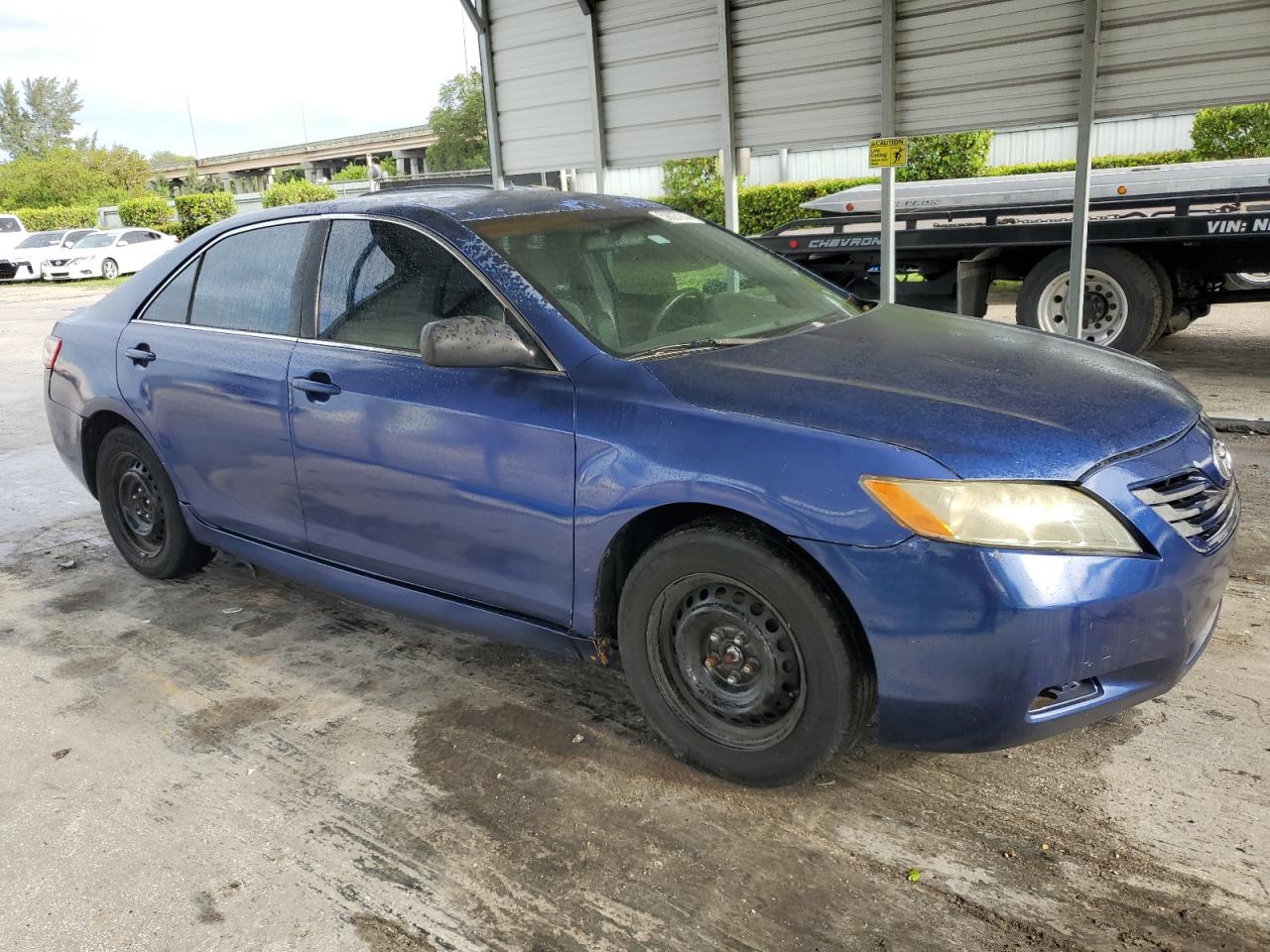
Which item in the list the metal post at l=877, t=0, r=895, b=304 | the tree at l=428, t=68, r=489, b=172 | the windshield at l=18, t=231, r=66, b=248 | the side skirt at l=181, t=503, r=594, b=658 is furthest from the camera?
the tree at l=428, t=68, r=489, b=172

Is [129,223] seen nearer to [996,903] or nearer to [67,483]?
[67,483]

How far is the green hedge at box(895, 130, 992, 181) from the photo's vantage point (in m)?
20.0

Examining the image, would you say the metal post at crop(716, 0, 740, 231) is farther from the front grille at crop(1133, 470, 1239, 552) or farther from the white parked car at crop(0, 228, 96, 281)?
the white parked car at crop(0, 228, 96, 281)

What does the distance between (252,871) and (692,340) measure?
6.44ft

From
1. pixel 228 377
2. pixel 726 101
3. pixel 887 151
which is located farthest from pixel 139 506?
pixel 726 101

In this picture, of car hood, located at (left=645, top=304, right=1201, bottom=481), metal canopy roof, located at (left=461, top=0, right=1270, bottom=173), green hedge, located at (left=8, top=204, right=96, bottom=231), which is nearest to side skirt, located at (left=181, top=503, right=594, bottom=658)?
car hood, located at (left=645, top=304, right=1201, bottom=481)

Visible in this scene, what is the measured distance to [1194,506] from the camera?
2.78m

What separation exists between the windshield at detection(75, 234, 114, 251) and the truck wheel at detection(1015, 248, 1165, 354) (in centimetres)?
2562

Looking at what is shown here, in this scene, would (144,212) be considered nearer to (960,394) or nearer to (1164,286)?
(1164,286)

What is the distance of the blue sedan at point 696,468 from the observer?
8.44 ft

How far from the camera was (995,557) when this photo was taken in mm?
2490

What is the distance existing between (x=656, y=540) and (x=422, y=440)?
0.89m

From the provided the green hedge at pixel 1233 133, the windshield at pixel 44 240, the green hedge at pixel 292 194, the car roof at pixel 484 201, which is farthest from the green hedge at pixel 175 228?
the car roof at pixel 484 201

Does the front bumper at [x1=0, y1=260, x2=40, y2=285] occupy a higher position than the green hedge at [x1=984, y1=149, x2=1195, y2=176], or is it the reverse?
the green hedge at [x1=984, y1=149, x2=1195, y2=176]
